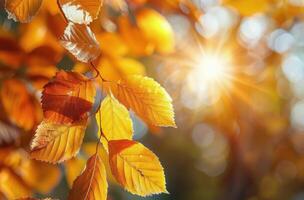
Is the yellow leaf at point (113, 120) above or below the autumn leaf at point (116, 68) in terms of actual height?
above

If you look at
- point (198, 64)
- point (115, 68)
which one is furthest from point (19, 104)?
point (198, 64)

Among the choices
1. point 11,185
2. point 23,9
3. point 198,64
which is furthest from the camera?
point 198,64

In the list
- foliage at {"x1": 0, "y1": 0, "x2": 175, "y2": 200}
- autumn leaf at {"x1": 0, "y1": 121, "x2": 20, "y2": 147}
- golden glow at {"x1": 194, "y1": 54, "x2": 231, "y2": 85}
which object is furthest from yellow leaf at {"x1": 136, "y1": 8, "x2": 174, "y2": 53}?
golden glow at {"x1": 194, "y1": 54, "x2": 231, "y2": 85}

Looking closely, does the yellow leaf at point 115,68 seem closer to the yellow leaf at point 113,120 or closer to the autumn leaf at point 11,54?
the autumn leaf at point 11,54

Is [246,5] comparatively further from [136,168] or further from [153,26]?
[136,168]

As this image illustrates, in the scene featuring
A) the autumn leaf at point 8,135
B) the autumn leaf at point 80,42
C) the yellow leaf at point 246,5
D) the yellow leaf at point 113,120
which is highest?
the yellow leaf at point 246,5

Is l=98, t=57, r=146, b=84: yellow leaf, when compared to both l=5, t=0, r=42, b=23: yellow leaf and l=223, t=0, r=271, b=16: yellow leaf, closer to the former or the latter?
l=223, t=0, r=271, b=16: yellow leaf

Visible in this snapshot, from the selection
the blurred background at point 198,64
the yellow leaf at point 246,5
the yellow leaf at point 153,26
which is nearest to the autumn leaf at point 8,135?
the blurred background at point 198,64
